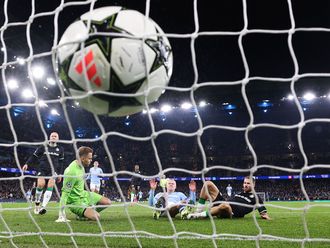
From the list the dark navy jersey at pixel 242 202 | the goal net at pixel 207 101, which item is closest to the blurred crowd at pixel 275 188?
the goal net at pixel 207 101

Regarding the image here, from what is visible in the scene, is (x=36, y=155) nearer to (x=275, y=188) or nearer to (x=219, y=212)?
(x=219, y=212)

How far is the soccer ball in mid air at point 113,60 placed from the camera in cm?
201

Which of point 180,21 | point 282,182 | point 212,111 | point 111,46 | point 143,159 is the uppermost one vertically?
point 180,21

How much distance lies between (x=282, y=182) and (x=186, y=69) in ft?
46.5

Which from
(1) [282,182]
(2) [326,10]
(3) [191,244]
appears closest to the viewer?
(3) [191,244]

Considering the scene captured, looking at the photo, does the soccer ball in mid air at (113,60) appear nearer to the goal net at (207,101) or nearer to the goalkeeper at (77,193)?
the goalkeeper at (77,193)

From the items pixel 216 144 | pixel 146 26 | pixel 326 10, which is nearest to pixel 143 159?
pixel 216 144

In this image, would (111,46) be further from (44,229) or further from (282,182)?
(282,182)

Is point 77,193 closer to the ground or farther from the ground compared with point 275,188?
farther from the ground

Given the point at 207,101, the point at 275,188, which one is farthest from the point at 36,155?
the point at 275,188

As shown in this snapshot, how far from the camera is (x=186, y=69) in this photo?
930 inches

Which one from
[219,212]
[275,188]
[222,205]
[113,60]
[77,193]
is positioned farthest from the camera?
[275,188]

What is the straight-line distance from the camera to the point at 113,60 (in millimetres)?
2002

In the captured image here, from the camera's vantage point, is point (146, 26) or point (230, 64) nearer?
point (146, 26)
